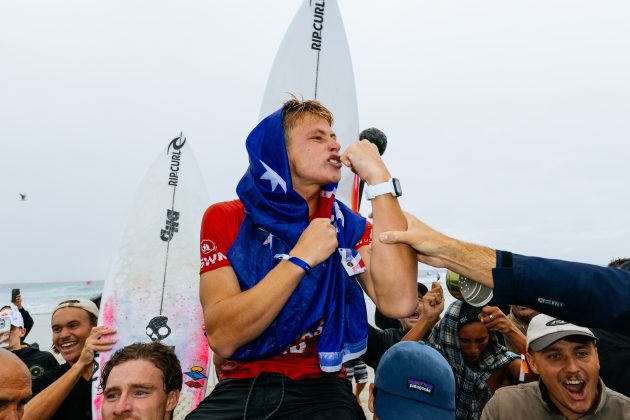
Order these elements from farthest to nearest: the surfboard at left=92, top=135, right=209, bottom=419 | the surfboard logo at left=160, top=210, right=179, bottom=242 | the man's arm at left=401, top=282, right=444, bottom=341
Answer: the surfboard logo at left=160, top=210, right=179, bottom=242
the surfboard at left=92, top=135, right=209, bottom=419
the man's arm at left=401, top=282, right=444, bottom=341

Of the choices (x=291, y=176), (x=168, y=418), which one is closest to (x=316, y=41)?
(x=291, y=176)

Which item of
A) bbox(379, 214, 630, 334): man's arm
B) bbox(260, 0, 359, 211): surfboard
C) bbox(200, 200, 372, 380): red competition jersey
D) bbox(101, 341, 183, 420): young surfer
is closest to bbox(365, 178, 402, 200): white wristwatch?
bbox(379, 214, 630, 334): man's arm

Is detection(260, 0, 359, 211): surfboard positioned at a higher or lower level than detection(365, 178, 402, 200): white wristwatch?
higher

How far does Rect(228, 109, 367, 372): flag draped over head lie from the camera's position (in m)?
1.72

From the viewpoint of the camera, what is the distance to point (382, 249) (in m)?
1.85

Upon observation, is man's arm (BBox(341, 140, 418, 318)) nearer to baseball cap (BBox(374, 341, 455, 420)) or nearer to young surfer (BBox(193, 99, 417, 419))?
young surfer (BBox(193, 99, 417, 419))

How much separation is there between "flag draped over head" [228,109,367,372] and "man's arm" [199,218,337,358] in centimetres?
8

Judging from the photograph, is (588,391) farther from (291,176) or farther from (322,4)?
(322,4)

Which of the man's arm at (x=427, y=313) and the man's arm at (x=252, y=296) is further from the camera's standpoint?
the man's arm at (x=427, y=313)

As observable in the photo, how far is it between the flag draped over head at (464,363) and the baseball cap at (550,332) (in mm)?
629

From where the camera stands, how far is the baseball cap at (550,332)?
252cm

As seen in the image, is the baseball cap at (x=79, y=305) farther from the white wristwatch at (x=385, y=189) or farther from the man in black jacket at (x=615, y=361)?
the man in black jacket at (x=615, y=361)

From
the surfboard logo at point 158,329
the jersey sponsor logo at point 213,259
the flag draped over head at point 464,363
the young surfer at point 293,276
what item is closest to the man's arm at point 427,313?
the flag draped over head at point 464,363

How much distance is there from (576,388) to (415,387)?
3.98 ft
